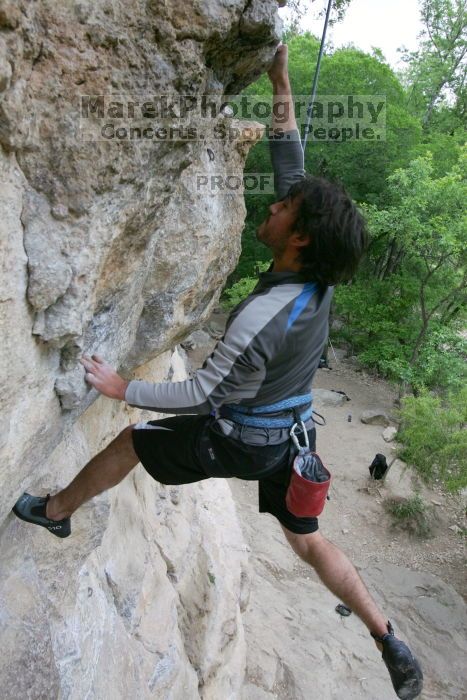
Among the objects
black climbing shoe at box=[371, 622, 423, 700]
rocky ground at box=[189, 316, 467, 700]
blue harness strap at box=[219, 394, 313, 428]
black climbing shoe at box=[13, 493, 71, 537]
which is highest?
blue harness strap at box=[219, 394, 313, 428]

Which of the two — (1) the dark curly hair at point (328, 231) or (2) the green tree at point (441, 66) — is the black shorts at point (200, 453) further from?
(2) the green tree at point (441, 66)

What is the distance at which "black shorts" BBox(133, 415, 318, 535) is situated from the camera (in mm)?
2723

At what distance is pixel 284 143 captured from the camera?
318 centimetres

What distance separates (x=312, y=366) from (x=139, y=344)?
1.14m

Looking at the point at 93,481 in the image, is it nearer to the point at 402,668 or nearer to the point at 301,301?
the point at 301,301

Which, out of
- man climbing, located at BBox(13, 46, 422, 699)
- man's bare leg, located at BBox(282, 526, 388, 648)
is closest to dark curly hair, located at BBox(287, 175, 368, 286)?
man climbing, located at BBox(13, 46, 422, 699)

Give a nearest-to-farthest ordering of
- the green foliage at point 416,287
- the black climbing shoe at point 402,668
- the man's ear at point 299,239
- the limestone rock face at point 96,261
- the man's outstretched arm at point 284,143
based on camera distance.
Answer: the limestone rock face at point 96,261 < the man's ear at point 299,239 < the black climbing shoe at point 402,668 < the man's outstretched arm at point 284,143 < the green foliage at point 416,287

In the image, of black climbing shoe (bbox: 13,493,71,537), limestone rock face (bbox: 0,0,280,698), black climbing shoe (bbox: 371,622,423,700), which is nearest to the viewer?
limestone rock face (bbox: 0,0,280,698)

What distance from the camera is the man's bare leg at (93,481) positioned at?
2.70 m

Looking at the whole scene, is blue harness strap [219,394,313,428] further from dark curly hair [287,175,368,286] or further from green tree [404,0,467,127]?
A: green tree [404,0,467,127]

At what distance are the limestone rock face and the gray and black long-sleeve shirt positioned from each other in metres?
0.43

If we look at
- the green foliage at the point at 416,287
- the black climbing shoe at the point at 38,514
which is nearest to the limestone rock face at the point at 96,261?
the black climbing shoe at the point at 38,514

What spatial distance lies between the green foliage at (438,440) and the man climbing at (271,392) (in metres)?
6.47

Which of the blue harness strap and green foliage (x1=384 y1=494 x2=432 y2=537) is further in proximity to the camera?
green foliage (x1=384 y1=494 x2=432 y2=537)
